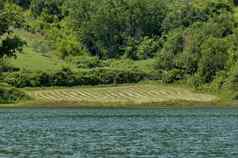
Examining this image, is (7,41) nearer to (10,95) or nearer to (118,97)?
(10,95)

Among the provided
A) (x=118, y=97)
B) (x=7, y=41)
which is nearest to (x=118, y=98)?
(x=118, y=97)

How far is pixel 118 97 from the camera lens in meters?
142

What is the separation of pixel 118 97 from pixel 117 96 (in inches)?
45.4

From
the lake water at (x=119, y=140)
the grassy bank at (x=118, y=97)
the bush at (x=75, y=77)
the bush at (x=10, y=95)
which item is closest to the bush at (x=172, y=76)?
the bush at (x=75, y=77)

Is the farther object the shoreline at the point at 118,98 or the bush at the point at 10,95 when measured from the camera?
the bush at the point at 10,95

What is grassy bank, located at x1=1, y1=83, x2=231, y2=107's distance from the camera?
13700 cm

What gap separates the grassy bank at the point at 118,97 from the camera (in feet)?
449

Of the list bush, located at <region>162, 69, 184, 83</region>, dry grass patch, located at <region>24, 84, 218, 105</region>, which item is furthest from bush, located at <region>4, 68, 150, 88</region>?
dry grass patch, located at <region>24, 84, 218, 105</region>

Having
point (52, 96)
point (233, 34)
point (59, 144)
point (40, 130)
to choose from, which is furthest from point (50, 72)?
point (59, 144)

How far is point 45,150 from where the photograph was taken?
5144 centimetres

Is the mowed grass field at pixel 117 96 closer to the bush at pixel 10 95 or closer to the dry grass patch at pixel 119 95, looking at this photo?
the dry grass patch at pixel 119 95

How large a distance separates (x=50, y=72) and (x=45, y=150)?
105771mm

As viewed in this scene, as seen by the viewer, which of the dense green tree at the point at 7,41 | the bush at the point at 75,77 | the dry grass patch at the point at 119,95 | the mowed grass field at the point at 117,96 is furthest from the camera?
the bush at the point at 75,77

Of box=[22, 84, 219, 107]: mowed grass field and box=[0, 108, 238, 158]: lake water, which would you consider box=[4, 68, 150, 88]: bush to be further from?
box=[0, 108, 238, 158]: lake water
